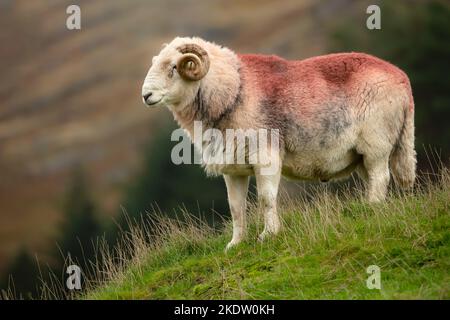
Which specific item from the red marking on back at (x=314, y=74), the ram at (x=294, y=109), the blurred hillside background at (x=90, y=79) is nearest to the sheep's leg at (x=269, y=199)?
the ram at (x=294, y=109)

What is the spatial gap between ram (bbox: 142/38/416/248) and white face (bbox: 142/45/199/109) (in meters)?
0.01

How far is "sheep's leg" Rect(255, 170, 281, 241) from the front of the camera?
40.4 feet

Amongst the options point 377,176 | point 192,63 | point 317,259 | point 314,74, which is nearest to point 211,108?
point 192,63

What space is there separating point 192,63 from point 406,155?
3903 millimetres

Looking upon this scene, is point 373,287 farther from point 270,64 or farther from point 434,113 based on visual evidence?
point 434,113

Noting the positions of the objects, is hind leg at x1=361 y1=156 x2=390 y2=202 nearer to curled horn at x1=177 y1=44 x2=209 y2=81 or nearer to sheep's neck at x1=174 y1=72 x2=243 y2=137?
sheep's neck at x1=174 y1=72 x2=243 y2=137

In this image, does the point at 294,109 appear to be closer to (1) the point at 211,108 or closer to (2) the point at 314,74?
(2) the point at 314,74

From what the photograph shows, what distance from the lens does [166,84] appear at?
1208 cm

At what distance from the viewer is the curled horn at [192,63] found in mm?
12070

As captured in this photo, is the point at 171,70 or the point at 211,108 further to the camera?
the point at 211,108

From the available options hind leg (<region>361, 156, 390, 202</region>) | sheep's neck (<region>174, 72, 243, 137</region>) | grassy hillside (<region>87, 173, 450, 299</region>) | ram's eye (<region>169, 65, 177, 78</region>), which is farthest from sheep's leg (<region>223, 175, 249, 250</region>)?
hind leg (<region>361, 156, 390, 202</region>)

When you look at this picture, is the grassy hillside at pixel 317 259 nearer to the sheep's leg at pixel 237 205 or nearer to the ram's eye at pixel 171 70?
the sheep's leg at pixel 237 205

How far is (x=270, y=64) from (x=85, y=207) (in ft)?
139
